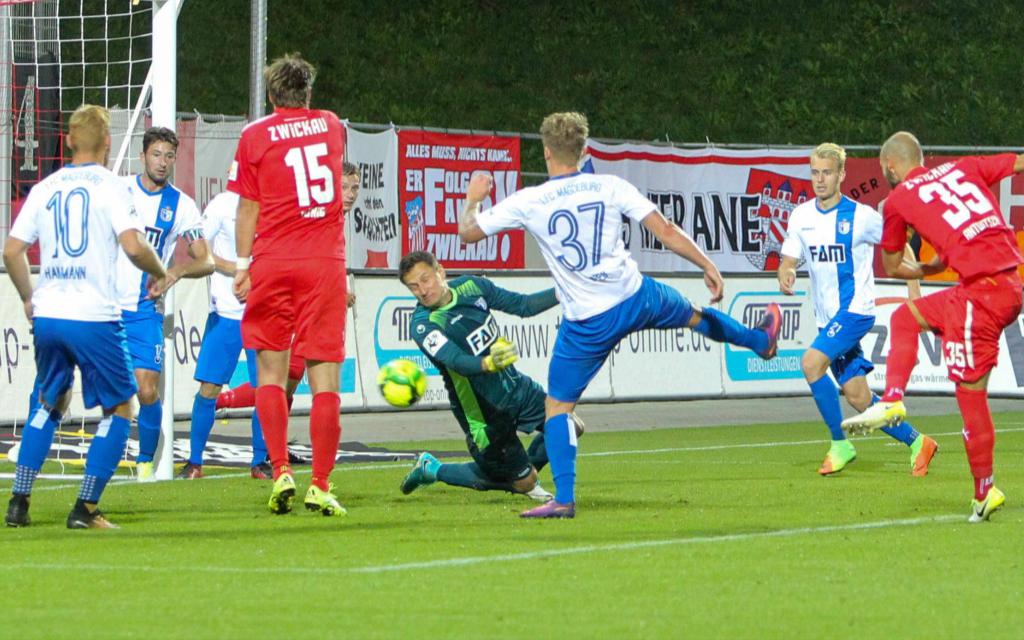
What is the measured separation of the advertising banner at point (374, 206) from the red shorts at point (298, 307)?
1000 centimetres

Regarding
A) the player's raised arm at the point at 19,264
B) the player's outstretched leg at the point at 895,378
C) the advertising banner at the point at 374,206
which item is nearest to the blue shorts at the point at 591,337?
the player's outstretched leg at the point at 895,378

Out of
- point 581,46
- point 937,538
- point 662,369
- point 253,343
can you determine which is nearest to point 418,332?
point 253,343

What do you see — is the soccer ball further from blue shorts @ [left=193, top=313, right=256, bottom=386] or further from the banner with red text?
the banner with red text

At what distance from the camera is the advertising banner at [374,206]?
Answer: 65.0 ft

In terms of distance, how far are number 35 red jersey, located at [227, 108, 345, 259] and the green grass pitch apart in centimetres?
145

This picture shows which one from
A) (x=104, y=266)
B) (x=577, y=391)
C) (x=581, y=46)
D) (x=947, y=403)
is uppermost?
(x=581, y=46)

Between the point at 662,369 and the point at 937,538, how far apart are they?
38.5ft

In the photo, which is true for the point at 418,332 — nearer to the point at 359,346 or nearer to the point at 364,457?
the point at 364,457

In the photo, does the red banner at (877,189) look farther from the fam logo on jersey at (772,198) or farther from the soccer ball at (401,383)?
the soccer ball at (401,383)

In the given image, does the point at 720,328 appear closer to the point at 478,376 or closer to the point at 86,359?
the point at 478,376

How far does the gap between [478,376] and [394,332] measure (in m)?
8.18

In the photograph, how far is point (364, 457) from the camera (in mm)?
13820

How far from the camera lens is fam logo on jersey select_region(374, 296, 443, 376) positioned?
18109 mm

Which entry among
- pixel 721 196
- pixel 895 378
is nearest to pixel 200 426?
pixel 895 378
